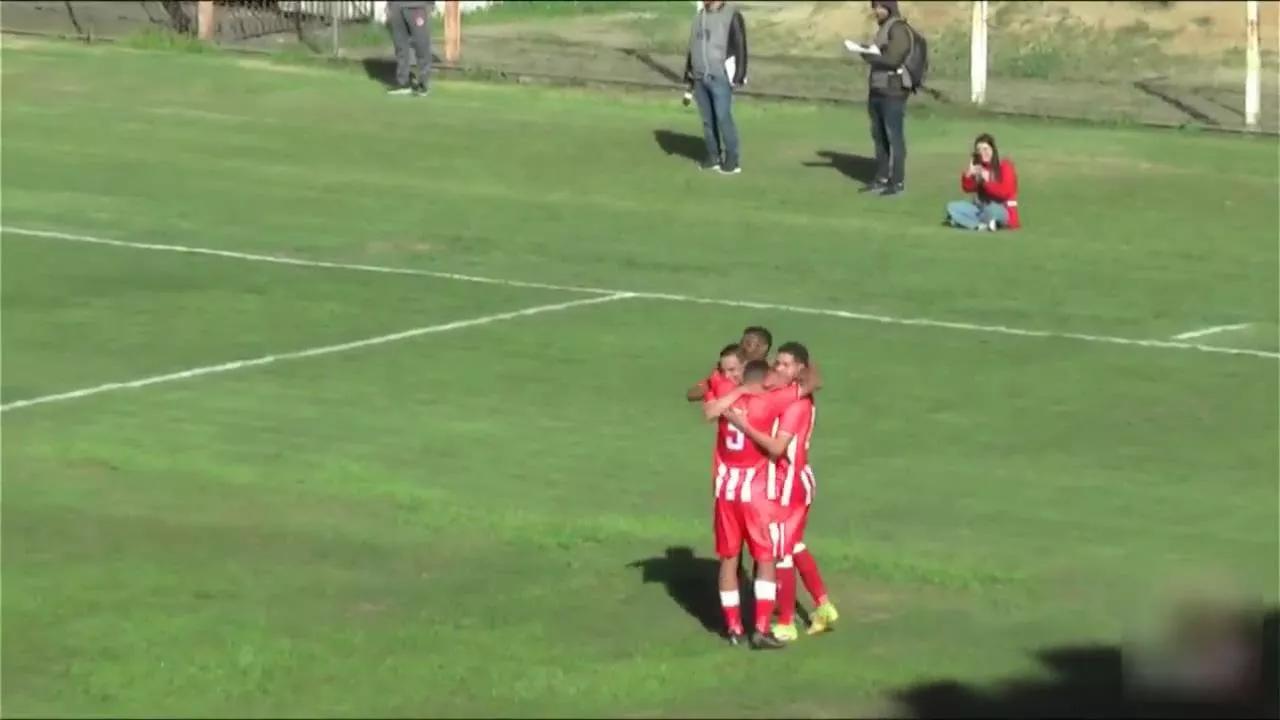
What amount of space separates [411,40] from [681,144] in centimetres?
410

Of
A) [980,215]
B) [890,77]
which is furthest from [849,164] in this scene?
[980,215]

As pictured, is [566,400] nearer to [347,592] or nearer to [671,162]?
[347,592]

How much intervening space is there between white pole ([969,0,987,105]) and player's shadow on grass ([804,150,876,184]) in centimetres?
332

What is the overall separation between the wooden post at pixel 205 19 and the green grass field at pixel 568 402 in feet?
13.4

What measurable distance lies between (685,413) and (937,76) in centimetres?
1820

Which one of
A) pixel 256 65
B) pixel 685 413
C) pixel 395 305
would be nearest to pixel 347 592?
pixel 685 413

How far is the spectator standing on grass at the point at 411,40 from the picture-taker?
32.8 m

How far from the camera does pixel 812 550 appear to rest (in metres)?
14.5

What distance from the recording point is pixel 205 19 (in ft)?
123

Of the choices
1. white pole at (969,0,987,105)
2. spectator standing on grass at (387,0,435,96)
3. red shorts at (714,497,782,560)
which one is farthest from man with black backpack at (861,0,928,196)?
red shorts at (714,497,782,560)

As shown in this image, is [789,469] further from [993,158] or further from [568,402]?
[993,158]

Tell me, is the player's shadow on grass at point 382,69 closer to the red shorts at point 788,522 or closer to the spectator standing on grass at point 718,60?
the spectator standing on grass at point 718,60

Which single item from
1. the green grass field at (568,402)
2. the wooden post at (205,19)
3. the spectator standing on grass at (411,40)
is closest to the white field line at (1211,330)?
the green grass field at (568,402)

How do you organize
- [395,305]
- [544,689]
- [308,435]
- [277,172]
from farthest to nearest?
[277,172] < [395,305] < [308,435] < [544,689]
